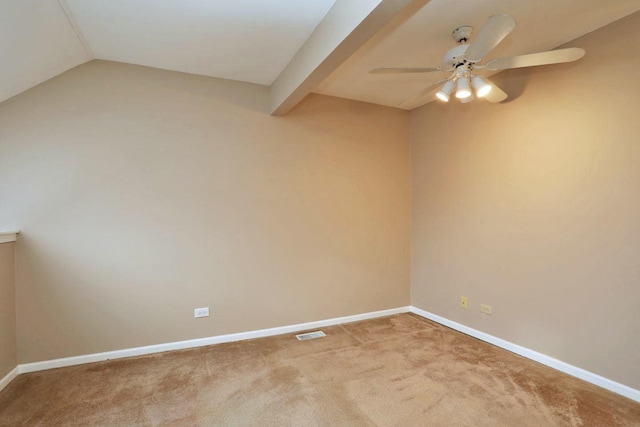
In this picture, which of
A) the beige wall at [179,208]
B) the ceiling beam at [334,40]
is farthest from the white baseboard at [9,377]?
the ceiling beam at [334,40]

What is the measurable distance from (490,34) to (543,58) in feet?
1.54

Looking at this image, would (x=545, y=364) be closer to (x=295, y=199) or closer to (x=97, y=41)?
(x=295, y=199)

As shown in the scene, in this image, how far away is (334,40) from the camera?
6.77 ft

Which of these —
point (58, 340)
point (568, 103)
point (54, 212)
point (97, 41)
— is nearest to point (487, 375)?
point (568, 103)

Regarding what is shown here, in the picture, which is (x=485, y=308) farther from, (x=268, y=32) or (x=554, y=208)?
(x=268, y=32)

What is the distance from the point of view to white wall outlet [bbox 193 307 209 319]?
307 cm

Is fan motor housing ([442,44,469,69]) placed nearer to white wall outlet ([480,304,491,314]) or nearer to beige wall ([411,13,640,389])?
beige wall ([411,13,640,389])

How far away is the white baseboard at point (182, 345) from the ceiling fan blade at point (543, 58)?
292 centimetres

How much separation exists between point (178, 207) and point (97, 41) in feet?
4.77

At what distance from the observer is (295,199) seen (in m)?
3.49

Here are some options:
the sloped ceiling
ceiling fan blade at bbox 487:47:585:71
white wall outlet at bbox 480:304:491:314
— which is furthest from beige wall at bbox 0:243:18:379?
white wall outlet at bbox 480:304:491:314

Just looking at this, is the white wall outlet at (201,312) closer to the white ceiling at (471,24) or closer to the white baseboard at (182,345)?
the white baseboard at (182,345)

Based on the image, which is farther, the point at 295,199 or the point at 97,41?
the point at 295,199

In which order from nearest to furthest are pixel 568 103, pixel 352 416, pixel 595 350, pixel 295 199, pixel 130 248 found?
pixel 352 416 → pixel 595 350 → pixel 568 103 → pixel 130 248 → pixel 295 199
